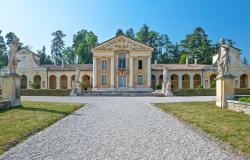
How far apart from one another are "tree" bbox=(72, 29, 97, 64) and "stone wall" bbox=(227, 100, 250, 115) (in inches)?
2201

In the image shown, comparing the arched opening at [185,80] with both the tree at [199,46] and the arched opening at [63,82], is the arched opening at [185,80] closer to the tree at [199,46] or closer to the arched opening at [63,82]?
the tree at [199,46]

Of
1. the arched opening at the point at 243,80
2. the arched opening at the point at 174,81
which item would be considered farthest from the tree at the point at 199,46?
the arched opening at the point at 174,81

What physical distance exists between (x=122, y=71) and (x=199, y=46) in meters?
29.0

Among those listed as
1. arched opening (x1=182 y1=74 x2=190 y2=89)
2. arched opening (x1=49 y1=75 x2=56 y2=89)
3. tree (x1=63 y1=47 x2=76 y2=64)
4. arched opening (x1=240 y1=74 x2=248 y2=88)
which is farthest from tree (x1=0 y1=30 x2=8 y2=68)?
arched opening (x1=240 y1=74 x2=248 y2=88)

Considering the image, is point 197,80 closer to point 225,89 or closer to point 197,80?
point 197,80

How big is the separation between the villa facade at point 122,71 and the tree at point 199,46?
14.5m

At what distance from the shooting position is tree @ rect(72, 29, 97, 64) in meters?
68.5

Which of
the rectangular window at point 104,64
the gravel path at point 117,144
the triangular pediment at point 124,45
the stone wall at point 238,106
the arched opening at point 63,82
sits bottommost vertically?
the gravel path at point 117,144

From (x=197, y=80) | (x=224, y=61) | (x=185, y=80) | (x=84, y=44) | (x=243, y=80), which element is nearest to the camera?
(x=224, y=61)

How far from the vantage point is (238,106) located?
1304cm

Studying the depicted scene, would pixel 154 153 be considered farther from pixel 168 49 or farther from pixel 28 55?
pixel 168 49

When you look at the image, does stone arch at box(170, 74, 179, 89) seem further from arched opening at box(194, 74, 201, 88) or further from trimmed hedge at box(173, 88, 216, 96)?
trimmed hedge at box(173, 88, 216, 96)

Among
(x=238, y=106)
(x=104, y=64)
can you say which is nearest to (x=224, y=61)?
(x=238, y=106)

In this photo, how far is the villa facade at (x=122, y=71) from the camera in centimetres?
4884
